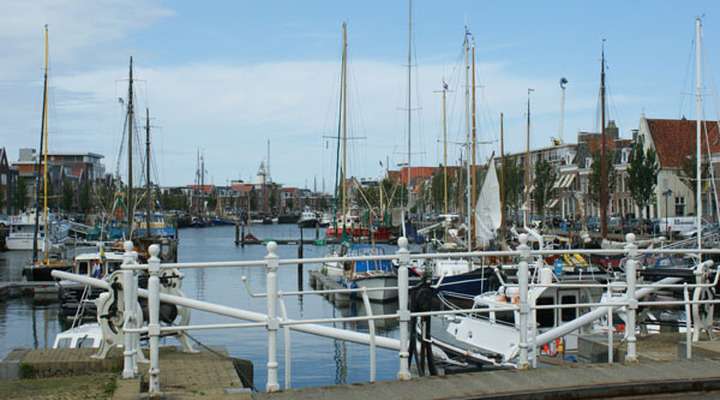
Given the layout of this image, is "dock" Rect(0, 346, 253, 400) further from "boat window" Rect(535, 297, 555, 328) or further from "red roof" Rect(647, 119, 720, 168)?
"red roof" Rect(647, 119, 720, 168)

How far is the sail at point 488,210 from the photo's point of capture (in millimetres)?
44375

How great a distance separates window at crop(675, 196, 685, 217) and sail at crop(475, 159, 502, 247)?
50.7 m

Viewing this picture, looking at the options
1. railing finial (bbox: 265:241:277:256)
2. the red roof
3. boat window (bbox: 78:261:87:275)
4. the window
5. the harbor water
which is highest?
the red roof

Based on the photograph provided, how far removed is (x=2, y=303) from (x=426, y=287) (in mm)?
39919

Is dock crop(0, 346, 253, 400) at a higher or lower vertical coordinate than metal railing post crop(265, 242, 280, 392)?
lower

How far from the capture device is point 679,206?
90.8m

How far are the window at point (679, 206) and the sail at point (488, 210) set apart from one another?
50661mm

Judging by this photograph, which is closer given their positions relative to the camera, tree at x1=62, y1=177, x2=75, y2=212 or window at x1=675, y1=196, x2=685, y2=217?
window at x1=675, y1=196, x2=685, y2=217

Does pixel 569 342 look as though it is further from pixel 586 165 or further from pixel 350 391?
pixel 586 165

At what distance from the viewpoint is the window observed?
90375mm

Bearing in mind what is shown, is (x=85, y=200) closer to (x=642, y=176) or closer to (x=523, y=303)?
(x=642, y=176)

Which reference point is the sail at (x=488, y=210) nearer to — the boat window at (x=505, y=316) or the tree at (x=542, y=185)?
the boat window at (x=505, y=316)

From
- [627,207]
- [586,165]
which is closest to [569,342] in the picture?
[627,207]

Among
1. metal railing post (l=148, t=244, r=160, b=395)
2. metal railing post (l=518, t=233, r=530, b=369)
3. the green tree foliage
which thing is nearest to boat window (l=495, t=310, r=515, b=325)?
metal railing post (l=518, t=233, r=530, b=369)
